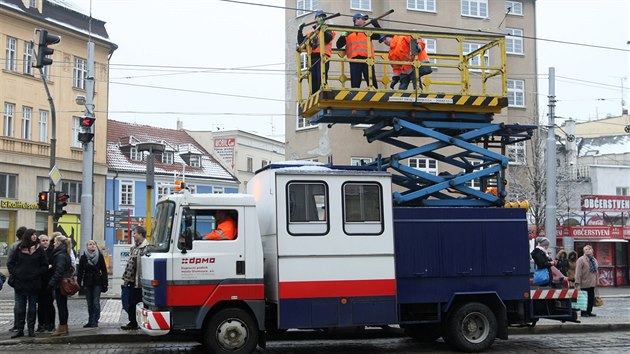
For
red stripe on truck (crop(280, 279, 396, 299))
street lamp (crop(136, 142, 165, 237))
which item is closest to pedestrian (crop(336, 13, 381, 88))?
red stripe on truck (crop(280, 279, 396, 299))

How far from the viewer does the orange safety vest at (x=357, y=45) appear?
45.9 ft

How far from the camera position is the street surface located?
13.3 m

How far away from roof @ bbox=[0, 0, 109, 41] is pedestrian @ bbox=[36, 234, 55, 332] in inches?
1191

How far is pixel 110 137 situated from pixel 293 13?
2237 cm

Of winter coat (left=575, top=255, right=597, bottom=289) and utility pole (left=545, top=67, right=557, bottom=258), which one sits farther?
utility pole (left=545, top=67, right=557, bottom=258)

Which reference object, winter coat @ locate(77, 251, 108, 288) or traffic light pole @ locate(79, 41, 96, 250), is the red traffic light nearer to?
traffic light pole @ locate(79, 41, 96, 250)

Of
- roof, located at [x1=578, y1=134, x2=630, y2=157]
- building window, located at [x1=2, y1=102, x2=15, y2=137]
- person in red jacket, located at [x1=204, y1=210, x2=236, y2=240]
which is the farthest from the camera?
roof, located at [x1=578, y1=134, x2=630, y2=157]

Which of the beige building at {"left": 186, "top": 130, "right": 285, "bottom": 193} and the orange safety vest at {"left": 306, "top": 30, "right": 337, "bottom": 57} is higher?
the beige building at {"left": 186, "top": 130, "right": 285, "bottom": 193}

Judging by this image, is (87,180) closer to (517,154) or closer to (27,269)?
(27,269)

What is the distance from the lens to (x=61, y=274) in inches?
554

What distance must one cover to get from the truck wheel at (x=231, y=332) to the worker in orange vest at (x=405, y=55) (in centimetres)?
506

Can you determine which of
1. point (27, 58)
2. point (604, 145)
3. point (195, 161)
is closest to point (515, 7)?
point (27, 58)

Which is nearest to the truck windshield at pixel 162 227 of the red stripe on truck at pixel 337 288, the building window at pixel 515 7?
the red stripe on truck at pixel 337 288

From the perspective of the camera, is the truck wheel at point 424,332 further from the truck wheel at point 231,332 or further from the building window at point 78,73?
the building window at point 78,73
